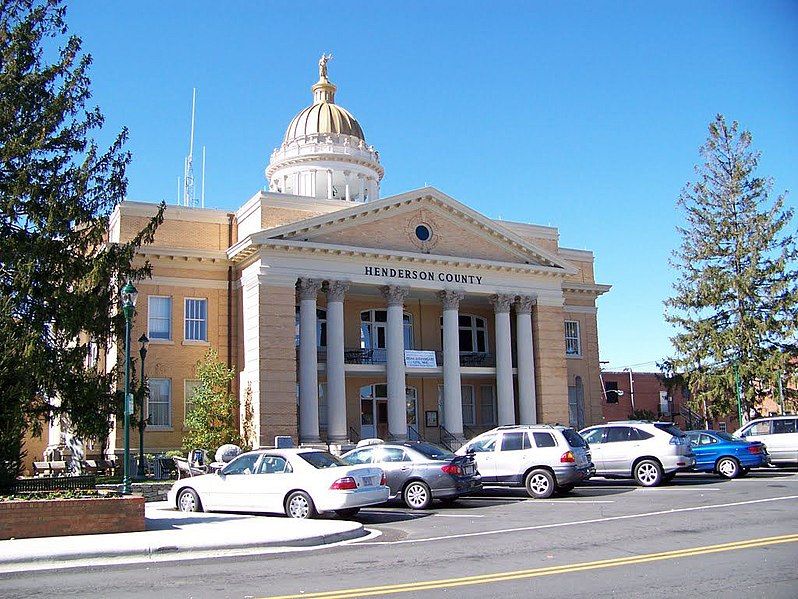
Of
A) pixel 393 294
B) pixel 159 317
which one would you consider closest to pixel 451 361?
pixel 393 294

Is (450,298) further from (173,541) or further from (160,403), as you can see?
(173,541)

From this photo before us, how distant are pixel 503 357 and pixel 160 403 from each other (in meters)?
15.2

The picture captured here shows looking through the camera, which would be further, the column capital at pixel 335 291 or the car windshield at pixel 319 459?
the column capital at pixel 335 291

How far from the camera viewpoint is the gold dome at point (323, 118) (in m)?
49.8

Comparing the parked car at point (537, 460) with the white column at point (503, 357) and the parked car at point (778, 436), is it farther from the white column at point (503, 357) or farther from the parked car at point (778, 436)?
the white column at point (503, 357)

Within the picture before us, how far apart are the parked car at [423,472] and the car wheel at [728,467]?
30.0ft

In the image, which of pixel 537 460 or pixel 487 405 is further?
pixel 487 405

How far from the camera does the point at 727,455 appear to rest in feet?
82.5

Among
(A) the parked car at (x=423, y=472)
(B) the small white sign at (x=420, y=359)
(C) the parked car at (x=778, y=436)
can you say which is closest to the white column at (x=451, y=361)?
(B) the small white sign at (x=420, y=359)

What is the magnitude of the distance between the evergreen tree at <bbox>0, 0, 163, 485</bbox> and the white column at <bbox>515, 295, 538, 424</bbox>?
20368 mm

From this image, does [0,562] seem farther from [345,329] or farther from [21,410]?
[345,329]

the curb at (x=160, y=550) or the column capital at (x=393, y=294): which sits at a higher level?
the column capital at (x=393, y=294)

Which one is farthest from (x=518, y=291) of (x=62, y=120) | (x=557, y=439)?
(x=62, y=120)

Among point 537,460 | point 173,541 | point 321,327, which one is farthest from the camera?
point 321,327
